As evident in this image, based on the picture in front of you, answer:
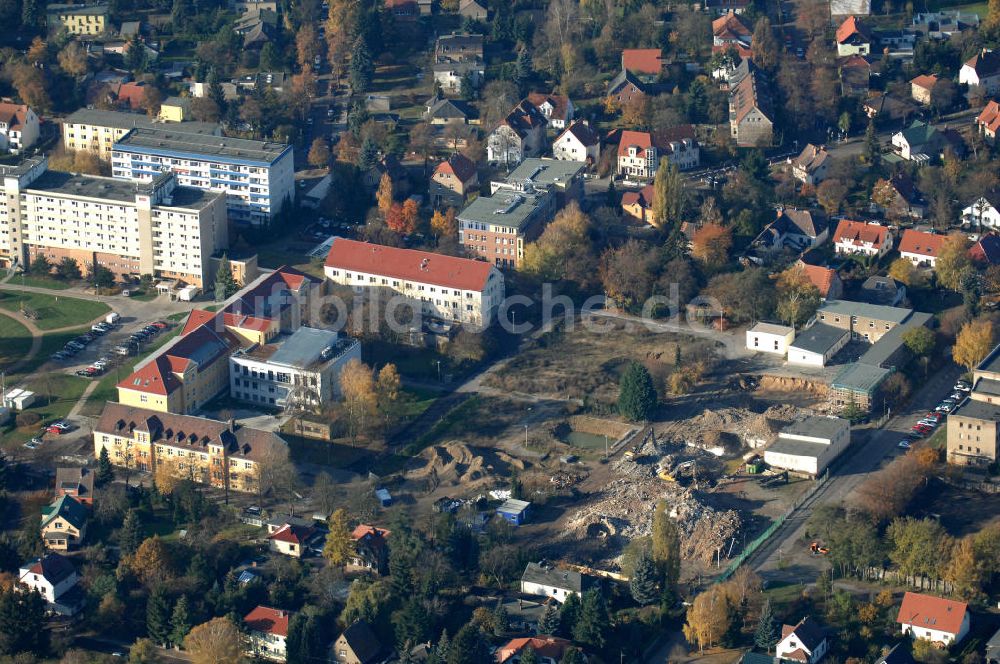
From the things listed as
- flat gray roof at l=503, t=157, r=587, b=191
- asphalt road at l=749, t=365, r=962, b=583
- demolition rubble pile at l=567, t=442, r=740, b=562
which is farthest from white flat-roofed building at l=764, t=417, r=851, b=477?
flat gray roof at l=503, t=157, r=587, b=191

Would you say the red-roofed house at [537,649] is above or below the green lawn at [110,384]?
above

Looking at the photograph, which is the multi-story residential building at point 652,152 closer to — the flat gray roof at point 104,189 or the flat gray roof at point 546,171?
the flat gray roof at point 546,171

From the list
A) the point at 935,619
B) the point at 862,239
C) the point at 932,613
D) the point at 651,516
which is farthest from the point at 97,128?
the point at 935,619

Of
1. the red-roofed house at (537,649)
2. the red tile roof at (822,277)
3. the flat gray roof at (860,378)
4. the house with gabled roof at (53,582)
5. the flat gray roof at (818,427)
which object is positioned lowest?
the house with gabled roof at (53,582)

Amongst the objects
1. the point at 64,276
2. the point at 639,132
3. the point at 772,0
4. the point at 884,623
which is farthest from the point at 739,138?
the point at 884,623

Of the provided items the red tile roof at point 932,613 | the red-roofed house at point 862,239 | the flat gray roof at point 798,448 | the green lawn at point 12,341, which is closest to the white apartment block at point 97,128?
the green lawn at point 12,341

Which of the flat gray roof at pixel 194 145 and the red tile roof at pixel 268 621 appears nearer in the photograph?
the red tile roof at pixel 268 621

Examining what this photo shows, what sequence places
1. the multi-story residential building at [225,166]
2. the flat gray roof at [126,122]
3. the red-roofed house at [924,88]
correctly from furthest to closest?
the red-roofed house at [924,88] < the flat gray roof at [126,122] < the multi-story residential building at [225,166]
